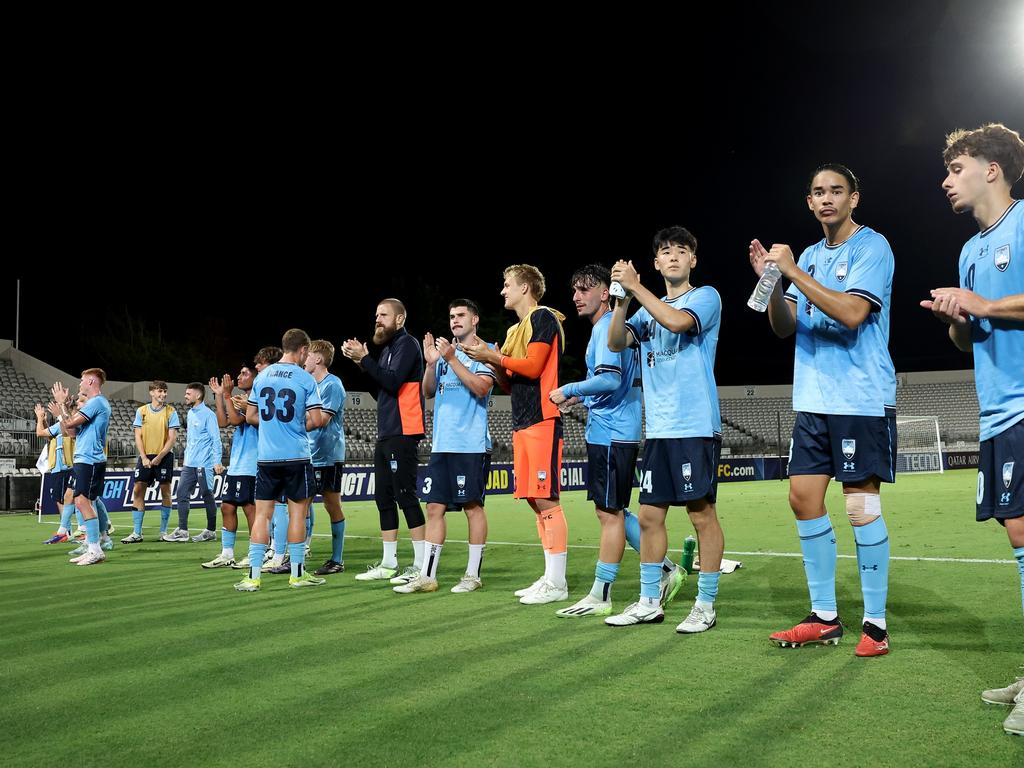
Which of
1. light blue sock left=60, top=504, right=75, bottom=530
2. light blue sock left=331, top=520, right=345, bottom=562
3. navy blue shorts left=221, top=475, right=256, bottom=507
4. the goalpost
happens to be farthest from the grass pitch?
the goalpost

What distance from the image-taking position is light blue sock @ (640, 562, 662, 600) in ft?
15.4

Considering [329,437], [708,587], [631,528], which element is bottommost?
[708,587]

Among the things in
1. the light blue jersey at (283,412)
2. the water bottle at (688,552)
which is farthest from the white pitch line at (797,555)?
the light blue jersey at (283,412)

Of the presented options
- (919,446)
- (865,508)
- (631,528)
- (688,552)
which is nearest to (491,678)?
(865,508)

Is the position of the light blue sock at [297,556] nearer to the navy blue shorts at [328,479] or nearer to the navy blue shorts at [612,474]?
the navy blue shorts at [328,479]

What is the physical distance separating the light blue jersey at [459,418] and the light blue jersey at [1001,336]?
3859mm

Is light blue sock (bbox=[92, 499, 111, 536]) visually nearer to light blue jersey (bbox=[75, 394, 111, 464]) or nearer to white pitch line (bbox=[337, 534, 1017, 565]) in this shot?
light blue jersey (bbox=[75, 394, 111, 464])

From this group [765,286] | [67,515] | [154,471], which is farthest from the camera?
[154,471]

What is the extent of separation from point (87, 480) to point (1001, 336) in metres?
8.90

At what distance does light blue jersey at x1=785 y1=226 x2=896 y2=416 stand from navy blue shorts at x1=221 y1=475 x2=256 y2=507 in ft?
20.6

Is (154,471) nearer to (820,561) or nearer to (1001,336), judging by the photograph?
(820,561)

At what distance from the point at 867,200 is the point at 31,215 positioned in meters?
43.6

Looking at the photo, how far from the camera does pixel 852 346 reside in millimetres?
3902

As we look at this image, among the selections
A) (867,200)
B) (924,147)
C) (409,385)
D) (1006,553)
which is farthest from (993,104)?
(409,385)
